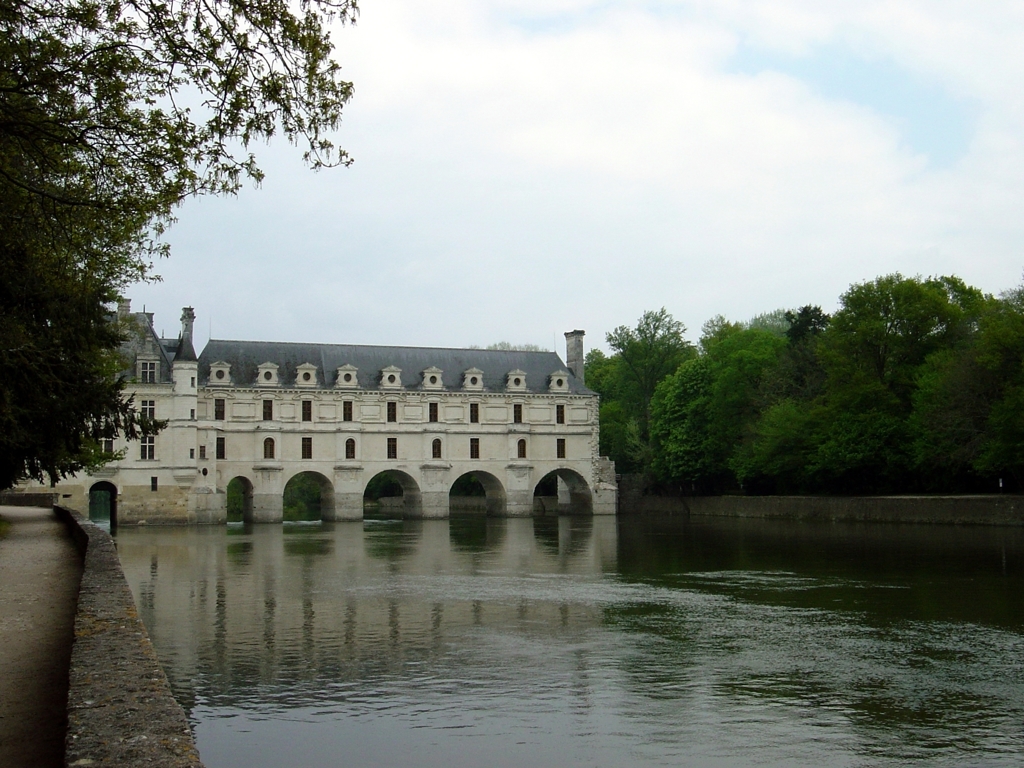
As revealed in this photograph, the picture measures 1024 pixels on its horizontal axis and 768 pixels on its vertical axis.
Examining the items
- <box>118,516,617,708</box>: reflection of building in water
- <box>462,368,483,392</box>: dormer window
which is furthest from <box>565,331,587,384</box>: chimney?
<box>118,516,617,708</box>: reflection of building in water

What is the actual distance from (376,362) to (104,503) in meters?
39.6

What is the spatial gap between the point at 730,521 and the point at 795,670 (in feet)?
133

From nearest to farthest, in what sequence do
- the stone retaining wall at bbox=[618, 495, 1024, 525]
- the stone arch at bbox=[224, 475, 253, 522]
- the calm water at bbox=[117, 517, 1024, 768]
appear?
the calm water at bbox=[117, 517, 1024, 768], the stone retaining wall at bbox=[618, 495, 1024, 525], the stone arch at bbox=[224, 475, 253, 522]

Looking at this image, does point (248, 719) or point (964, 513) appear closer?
point (248, 719)

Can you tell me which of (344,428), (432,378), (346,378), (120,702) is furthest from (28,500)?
(120,702)

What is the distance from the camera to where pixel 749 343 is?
6175 cm

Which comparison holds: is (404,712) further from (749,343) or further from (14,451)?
(749,343)

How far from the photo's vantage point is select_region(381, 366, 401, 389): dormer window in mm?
57781

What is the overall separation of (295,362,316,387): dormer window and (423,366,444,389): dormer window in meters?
6.07

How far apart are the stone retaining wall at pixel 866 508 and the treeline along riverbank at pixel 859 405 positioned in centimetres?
141

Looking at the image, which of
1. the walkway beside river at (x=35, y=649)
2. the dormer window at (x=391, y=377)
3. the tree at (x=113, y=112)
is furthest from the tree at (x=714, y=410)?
the tree at (x=113, y=112)

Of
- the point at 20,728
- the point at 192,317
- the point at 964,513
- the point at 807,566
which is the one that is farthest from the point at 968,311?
the point at 20,728

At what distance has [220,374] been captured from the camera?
54.2 m

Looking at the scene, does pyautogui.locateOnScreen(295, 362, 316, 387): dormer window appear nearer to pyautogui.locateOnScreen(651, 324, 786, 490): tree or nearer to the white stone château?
the white stone château
